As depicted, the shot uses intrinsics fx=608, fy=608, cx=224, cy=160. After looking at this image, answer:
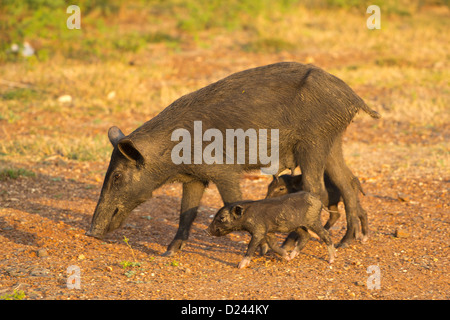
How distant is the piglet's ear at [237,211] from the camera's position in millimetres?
5879

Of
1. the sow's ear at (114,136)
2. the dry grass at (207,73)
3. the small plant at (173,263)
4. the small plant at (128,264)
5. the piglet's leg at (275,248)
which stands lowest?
the small plant at (173,263)

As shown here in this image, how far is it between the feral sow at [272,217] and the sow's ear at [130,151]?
0.98m

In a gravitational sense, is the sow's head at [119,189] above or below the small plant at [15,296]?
above

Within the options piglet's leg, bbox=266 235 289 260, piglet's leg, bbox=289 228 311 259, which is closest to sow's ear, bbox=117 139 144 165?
piglet's leg, bbox=266 235 289 260

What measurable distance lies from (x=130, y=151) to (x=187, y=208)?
3.23 ft

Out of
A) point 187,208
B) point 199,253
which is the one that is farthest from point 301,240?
point 187,208

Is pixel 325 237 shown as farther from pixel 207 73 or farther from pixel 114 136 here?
pixel 207 73

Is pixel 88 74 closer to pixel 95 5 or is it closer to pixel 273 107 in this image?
pixel 95 5

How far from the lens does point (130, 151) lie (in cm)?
600

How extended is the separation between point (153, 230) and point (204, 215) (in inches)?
33.7

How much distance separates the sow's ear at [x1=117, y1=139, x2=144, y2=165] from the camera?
5.82 m

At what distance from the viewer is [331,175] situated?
6.81 m

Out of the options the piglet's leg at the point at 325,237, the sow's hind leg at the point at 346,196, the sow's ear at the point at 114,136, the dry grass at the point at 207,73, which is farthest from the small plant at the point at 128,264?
the dry grass at the point at 207,73

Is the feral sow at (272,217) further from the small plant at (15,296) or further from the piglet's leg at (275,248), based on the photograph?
the small plant at (15,296)
